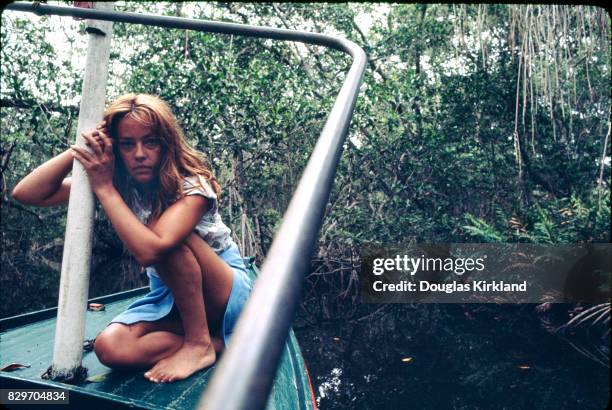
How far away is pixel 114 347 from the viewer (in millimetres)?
826

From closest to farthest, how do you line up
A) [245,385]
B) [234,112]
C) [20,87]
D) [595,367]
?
[245,385]
[595,367]
[20,87]
[234,112]

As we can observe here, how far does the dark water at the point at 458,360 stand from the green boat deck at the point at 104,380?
1047 mm

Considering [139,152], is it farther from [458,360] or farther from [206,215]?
[458,360]

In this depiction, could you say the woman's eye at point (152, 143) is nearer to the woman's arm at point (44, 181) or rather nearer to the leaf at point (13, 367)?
the woman's arm at point (44, 181)

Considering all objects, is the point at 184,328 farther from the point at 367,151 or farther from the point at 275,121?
the point at 367,151

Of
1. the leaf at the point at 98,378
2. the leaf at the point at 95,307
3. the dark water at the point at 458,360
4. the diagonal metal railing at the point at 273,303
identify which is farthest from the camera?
the dark water at the point at 458,360

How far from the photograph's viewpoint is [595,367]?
2.29m

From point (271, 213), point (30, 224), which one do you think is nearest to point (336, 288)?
point (271, 213)

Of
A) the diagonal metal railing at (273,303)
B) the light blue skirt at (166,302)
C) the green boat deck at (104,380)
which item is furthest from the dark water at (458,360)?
the diagonal metal railing at (273,303)

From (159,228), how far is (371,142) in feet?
9.81

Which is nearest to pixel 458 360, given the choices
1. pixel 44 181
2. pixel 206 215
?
pixel 206 215

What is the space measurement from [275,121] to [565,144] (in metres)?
2.47

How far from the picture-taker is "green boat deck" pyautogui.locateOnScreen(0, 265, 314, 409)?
0.69m

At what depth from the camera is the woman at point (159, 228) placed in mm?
786
